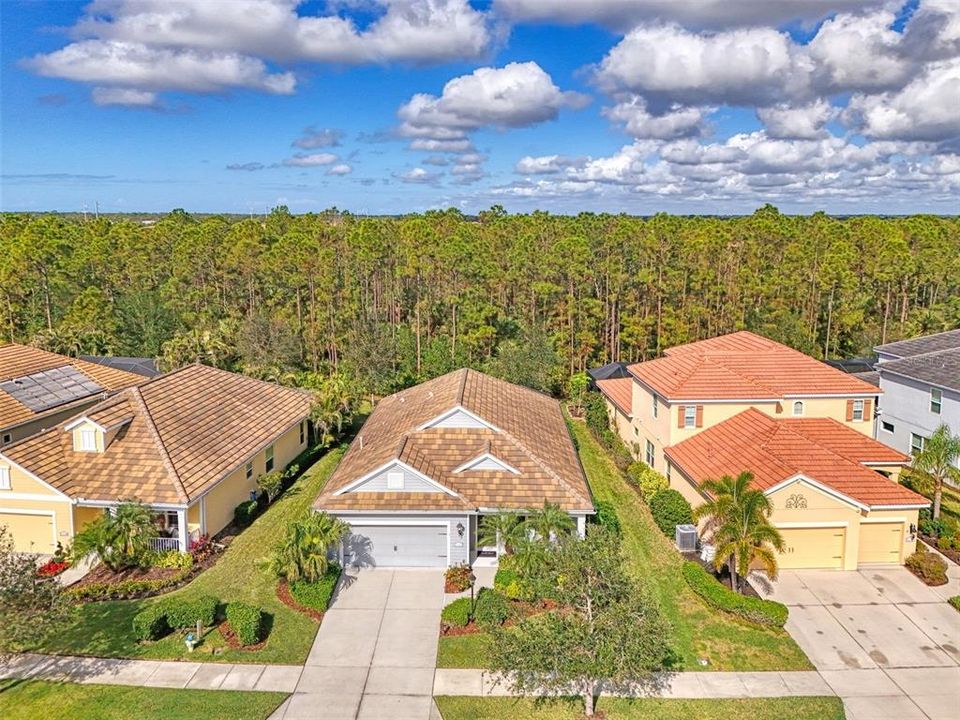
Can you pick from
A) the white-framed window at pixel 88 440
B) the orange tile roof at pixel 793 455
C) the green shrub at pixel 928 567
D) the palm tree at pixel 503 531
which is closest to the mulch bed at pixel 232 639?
the palm tree at pixel 503 531

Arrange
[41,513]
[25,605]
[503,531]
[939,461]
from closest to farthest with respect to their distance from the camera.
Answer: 1. [25,605]
2. [503,531]
3. [41,513]
4. [939,461]

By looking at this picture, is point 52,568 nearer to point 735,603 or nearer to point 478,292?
point 735,603

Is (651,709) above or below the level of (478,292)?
below

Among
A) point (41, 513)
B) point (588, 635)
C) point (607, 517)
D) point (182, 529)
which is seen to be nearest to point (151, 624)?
point (182, 529)

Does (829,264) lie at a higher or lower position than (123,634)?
higher

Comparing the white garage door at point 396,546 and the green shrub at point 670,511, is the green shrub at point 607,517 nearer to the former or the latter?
the green shrub at point 670,511

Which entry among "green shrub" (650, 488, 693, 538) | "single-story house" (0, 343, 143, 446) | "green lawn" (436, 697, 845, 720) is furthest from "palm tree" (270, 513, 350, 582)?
"single-story house" (0, 343, 143, 446)

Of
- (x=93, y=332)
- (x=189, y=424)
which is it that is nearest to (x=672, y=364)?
(x=189, y=424)

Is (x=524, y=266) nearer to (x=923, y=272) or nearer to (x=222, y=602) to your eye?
(x=923, y=272)
